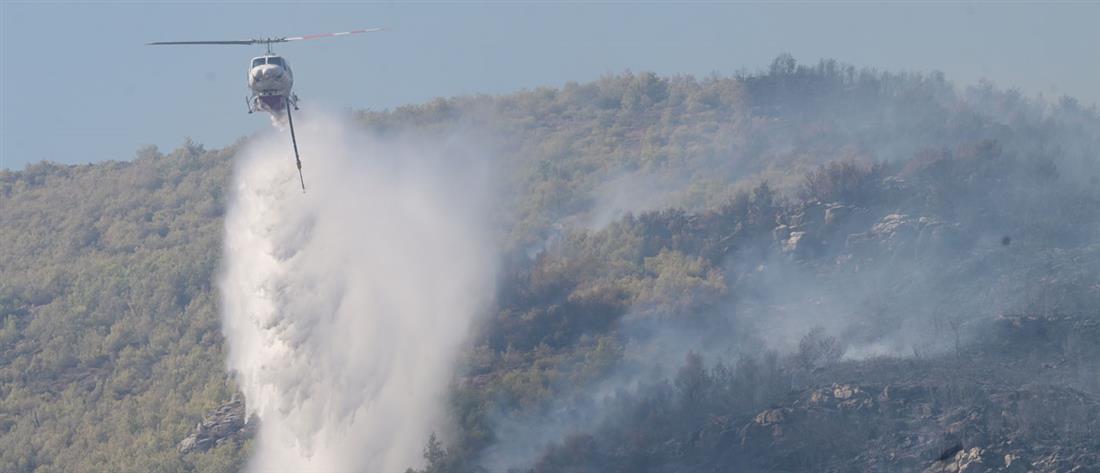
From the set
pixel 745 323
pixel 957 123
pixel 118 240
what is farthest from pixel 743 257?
pixel 118 240

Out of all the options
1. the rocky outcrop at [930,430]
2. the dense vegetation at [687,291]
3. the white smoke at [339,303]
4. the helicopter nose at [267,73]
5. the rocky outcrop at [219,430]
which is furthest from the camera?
the rocky outcrop at [219,430]

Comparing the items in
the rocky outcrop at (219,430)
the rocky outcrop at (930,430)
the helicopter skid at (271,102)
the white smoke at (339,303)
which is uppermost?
the helicopter skid at (271,102)

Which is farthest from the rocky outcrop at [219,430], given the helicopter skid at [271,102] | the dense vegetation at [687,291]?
the helicopter skid at [271,102]

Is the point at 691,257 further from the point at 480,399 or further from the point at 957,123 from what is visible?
the point at 957,123

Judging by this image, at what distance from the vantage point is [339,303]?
113250 millimetres

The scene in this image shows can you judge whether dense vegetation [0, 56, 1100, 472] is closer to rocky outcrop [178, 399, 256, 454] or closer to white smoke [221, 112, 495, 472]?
rocky outcrop [178, 399, 256, 454]

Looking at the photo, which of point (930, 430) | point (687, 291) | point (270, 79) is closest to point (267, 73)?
point (270, 79)

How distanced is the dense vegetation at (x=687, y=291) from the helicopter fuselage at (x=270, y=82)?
21606 millimetres

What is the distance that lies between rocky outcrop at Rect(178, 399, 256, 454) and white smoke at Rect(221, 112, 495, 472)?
2.00 m

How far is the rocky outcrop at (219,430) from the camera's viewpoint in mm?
112875

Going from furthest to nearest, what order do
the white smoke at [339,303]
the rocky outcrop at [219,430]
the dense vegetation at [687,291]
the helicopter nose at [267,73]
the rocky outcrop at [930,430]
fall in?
the rocky outcrop at [219,430], the white smoke at [339,303], the dense vegetation at [687,291], the helicopter nose at [267,73], the rocky outcrop at [930,430]

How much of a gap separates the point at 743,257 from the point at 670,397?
29675mm

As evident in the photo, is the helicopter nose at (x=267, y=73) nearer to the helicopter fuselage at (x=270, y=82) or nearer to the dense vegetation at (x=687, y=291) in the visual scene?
the helicopter fuselage at (x=270, y=82)

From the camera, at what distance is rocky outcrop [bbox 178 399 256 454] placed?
370 feet
